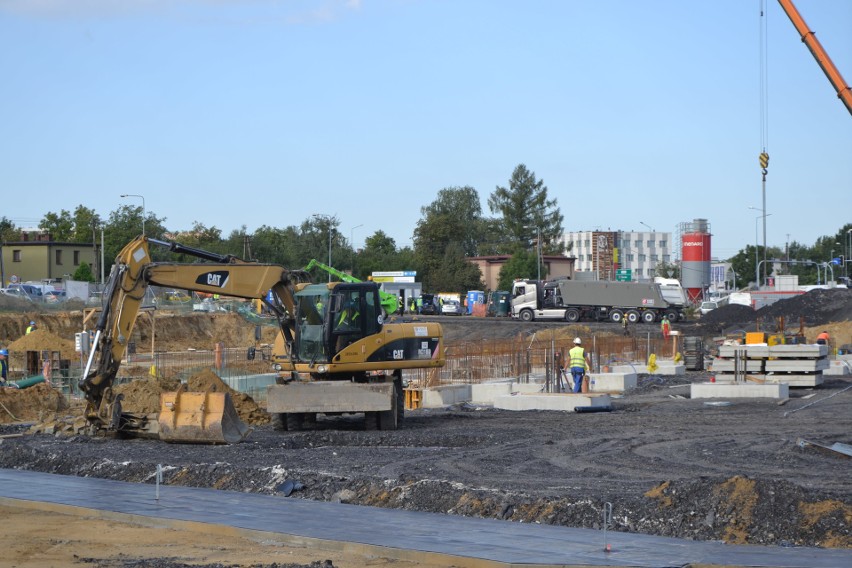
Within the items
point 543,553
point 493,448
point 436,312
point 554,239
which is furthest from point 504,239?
point 543,553

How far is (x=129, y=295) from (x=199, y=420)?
2641 mm

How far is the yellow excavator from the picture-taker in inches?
740

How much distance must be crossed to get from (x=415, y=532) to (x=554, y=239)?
385 ft

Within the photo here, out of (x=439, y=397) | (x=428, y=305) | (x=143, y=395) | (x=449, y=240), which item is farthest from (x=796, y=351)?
(x=449, y=240)

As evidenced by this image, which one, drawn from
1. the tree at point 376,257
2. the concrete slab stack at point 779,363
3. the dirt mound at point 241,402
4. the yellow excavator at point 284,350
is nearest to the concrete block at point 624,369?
the concrete slab stack at point 779,363

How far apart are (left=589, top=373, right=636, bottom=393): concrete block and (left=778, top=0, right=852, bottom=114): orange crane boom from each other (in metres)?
10.1

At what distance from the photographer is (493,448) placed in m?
17.8

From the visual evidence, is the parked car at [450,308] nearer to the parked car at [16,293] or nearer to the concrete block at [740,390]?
the parked car at [16,293]

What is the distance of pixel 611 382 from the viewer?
32094mm

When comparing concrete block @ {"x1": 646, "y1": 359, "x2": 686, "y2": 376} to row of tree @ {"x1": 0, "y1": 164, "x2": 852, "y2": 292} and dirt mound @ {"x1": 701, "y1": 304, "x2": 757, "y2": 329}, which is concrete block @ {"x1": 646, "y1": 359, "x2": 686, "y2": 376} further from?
row of tree @ {"x1": 0, "y1": 164, "x2": 852, "y2": 292}

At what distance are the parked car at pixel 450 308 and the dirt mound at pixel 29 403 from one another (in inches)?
2209

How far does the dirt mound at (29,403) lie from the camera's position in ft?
80.3

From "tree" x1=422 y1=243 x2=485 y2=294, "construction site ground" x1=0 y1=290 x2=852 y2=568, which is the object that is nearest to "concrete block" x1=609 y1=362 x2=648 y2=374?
"construction site ground" x1=0 y1=290 x2=852 y2=568

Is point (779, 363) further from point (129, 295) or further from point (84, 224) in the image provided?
point (84, 224)
